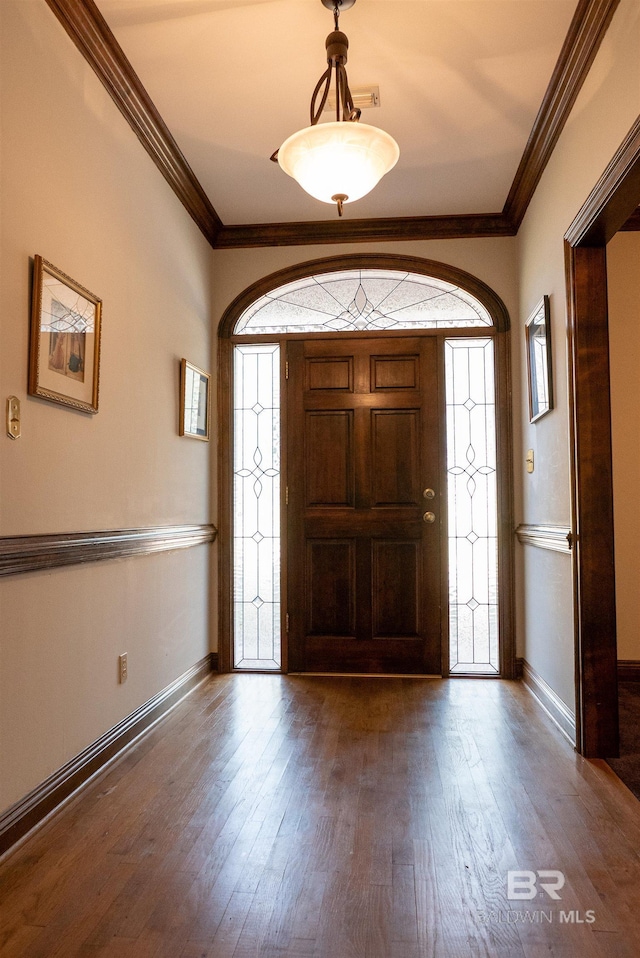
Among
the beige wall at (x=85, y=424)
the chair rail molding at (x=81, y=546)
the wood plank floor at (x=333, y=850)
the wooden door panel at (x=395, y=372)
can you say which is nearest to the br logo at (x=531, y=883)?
the wood plank floor at (x=333, y=850)

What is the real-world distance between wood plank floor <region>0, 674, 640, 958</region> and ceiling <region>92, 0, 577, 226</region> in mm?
2827

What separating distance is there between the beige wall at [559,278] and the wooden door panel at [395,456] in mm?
650

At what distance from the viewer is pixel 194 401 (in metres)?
3.92

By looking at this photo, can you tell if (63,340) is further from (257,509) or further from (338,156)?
(257,509)

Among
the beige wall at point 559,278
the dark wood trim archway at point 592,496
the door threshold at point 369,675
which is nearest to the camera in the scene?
the beige wall at point 559,278

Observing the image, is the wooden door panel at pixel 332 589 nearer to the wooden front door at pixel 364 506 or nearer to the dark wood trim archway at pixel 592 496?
the wooden front door at pixel 364 506

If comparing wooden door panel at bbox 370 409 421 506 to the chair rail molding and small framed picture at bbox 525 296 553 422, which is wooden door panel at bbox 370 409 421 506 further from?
the chair rail molding

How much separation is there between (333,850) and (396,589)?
7.56 ft

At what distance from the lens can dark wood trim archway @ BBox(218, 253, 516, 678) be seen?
411cm

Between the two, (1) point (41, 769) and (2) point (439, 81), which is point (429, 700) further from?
(2) point (439, 81)

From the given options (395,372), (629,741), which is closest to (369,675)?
(629,741)

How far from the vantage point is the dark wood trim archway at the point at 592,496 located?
2727mm

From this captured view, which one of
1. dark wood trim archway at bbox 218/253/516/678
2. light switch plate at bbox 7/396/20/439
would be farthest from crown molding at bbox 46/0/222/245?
light switch plate at bbox 7/396/20/439

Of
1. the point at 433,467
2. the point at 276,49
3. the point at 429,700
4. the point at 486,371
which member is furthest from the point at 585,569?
the point at 276,49
